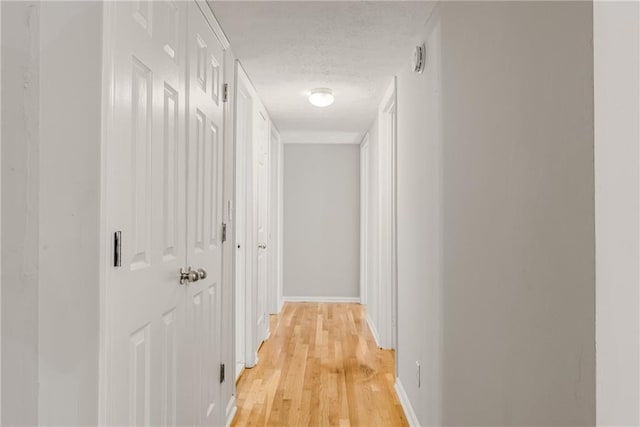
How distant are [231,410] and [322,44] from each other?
2208 millimetres

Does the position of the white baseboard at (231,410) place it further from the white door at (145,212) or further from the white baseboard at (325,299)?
the white baseboard at (325,299)

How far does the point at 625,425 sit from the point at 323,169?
6.12 metres

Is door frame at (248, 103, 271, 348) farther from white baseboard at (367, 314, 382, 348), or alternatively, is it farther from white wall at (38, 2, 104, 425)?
white wall at (38, 2, 104, 425)

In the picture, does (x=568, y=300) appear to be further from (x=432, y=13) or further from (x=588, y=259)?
(x=432, y=13)

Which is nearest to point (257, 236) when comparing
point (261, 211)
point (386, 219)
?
point (261, 211)

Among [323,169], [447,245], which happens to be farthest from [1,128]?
[323,169]

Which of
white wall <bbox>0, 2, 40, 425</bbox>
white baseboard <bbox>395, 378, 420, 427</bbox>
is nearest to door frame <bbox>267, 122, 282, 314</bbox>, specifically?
white baseboard <bbox>395, 378, 420, 427</bbox>

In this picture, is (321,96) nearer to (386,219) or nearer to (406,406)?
(386,219)

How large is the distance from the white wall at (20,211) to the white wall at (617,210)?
1112 mm

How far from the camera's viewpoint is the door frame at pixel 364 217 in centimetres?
570

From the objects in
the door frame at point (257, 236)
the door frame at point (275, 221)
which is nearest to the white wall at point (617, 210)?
the door frame at point (257, 236)

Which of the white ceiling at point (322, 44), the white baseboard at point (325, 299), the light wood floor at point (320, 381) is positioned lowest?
the light wood floor at point (320, 381)

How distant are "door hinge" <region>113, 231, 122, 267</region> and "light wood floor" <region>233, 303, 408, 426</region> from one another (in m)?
1.80

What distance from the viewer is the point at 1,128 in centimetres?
103
